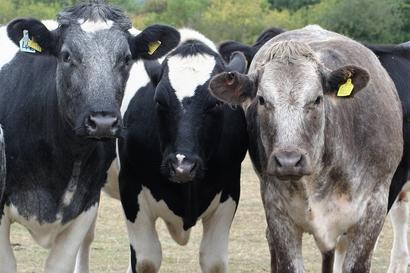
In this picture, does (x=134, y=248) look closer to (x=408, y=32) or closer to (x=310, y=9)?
(x=408, y=32)

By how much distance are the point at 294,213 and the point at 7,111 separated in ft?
7.82

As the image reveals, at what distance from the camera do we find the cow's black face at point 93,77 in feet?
24.7

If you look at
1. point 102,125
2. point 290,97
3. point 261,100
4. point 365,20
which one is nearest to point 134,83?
point 102,125

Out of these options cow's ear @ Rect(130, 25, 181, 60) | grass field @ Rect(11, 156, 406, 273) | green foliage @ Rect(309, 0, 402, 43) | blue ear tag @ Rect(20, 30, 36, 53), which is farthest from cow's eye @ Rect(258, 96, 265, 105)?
green foliage @ Rect(309, 0, 402, 43)

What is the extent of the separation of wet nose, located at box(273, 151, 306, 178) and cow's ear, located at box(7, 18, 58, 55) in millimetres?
2058

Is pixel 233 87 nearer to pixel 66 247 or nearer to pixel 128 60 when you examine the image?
pixel 128 60

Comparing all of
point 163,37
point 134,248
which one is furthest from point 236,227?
point 163,37

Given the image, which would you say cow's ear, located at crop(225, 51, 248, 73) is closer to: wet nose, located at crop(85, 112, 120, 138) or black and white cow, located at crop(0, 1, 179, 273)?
black and white cow, located at crop(0, 1, 179, 273)

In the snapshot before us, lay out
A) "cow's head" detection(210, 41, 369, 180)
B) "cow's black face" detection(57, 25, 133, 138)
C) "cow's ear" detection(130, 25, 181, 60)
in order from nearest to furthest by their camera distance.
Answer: "cow's head" detection(210, 41, 369, 180) → "cow's black face" detection(57, 25, 133, 138) → "cow's ear" detection(130, 25, 181, 60)

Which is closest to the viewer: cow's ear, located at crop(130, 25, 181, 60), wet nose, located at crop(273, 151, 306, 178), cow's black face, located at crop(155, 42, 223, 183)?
wet nose, located at crop(273, 151, 306, 178)

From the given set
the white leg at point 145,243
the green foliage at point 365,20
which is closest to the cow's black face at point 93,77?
the white leg at point 145,243

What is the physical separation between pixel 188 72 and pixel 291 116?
156 cm

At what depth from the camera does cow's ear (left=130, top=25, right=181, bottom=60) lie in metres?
8.38

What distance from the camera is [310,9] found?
67375 millimetres
